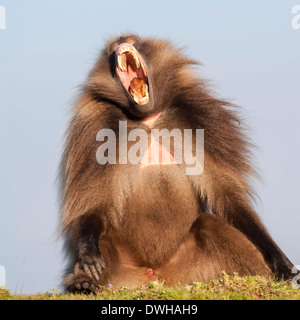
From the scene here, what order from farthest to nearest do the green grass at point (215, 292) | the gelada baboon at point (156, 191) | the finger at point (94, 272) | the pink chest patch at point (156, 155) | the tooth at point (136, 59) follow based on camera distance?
the tooth at point (136, 59), the pink chest patch at point (156, 155), the gelada baboon at point (156, 191), the finger at point (94, 272), the green grass at point (215, 292)

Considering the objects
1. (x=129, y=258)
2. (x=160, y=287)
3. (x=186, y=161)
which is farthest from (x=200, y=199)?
(x=160, y=287)

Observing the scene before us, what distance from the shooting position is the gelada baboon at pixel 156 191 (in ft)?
22.0

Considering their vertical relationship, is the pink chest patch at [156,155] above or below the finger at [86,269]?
above

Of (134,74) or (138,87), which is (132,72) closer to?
(134,74)

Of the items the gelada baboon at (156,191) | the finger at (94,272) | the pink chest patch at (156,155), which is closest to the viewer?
the finger at (94,272)

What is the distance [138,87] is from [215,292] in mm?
2686

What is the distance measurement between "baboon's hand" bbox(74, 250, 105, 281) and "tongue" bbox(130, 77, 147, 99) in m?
1.84

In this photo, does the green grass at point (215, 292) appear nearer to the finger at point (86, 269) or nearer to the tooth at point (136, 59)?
the finger at point (86, 269)

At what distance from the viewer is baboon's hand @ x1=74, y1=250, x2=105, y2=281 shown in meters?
6.35

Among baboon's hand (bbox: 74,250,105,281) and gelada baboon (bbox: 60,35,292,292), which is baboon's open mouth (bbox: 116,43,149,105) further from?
baboon's hand (bbox: 74,250,105,281)

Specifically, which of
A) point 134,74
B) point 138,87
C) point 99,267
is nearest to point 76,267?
point 99,267

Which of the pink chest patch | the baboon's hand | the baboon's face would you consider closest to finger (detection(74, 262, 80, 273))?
the baboon's hand

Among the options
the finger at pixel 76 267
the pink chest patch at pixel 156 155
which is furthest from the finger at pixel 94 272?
the pink chest patch at pixel 156 155

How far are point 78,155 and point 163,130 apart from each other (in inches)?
36.4
